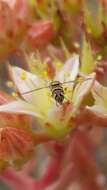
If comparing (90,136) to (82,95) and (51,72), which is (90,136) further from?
(82,95)

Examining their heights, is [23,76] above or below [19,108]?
above

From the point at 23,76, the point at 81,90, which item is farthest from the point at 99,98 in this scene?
the point at 23,76

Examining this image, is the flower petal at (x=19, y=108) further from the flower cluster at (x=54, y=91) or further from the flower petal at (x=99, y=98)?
the flower petal at (x=99, y=98)

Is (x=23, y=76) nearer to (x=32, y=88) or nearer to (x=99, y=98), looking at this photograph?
(x=32, y=88)

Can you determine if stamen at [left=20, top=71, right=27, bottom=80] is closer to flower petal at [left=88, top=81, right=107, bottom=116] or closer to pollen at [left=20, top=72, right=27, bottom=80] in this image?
pollen at [left=20, top=72, right=27, bottom=80]

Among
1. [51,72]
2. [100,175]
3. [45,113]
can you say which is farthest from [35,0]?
[100,175]
